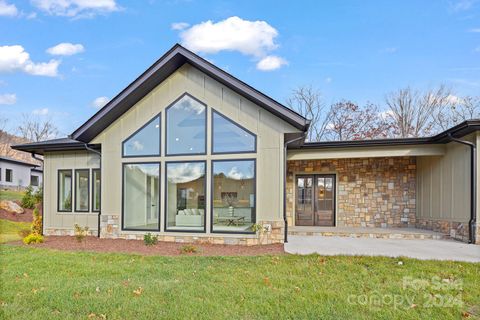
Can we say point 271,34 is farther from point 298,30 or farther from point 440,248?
point 440,248

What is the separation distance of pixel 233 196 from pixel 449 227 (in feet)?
19.8

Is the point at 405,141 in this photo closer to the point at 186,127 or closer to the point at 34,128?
the point at 186,127

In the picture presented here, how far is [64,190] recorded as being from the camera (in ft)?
35.7

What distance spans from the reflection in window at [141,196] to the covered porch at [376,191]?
4183 millimetres

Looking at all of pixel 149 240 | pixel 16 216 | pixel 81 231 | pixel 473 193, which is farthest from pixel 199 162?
pixel 16 216

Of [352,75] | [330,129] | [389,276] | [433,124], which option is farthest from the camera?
[330,129]

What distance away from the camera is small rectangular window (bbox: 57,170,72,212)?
1071 centimetres

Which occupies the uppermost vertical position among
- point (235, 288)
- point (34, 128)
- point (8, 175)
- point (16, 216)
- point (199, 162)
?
point (34, 128)

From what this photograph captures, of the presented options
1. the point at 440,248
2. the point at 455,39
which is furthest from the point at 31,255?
the point at 455,39

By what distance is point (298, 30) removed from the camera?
16250 mm

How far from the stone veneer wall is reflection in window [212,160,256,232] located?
148 inches

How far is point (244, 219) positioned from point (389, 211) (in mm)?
5648

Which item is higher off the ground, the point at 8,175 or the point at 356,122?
the point at 356,122

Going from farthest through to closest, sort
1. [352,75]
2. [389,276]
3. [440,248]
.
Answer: [352,75] → [440,248] → [389,276]
